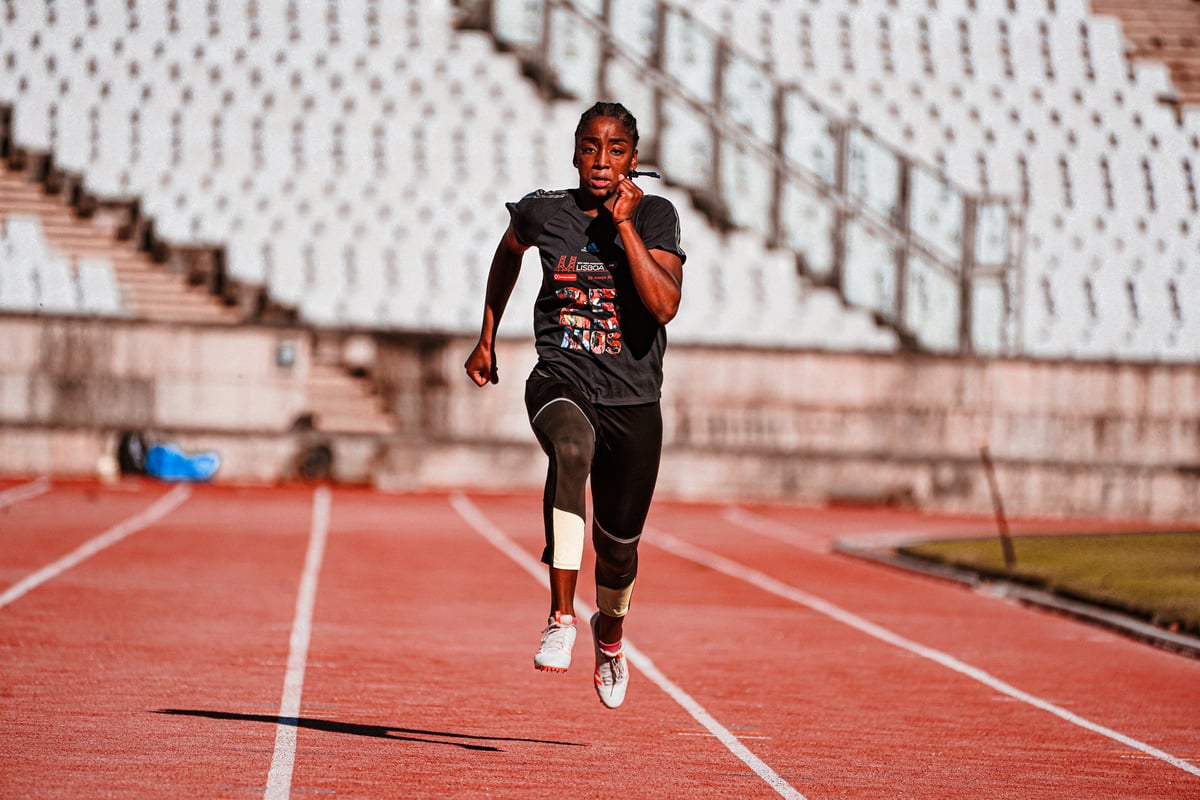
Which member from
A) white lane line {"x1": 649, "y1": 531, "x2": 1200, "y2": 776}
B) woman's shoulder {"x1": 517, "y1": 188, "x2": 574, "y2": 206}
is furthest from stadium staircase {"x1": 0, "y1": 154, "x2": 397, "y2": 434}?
woman's shoulder {"x1": 517, "y1": 188, "x2": 574, "y2": 206}

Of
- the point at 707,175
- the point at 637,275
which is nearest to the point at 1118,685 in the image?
the point at 637,275

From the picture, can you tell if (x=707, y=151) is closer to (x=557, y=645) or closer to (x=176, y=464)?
(x=176, y=464)

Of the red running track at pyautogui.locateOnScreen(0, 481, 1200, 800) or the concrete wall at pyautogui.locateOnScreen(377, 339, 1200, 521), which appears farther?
the concrete wall at pyautogui.locateOnScreen(377, 339, 1200, 521)

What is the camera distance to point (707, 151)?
27969 millimetres

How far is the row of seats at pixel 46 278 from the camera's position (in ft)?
96.9

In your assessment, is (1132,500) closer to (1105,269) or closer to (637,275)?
(1105,269)

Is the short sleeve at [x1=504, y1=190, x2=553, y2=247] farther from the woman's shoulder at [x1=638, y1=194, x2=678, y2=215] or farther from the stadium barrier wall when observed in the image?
the stadium barrier wall

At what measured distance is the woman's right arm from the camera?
21.2 ft

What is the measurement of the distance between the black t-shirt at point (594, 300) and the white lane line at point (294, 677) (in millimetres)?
1599

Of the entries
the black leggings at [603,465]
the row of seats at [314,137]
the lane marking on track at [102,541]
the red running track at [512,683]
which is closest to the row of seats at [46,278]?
the row of seats at [314,137]

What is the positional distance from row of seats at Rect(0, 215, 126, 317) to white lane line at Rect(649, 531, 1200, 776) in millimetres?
11732

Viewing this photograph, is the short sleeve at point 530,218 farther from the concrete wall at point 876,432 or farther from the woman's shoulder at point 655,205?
the concrete wall at point 876,432

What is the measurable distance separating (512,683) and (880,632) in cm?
442

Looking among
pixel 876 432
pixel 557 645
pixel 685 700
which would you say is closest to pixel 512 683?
pixel 685 700
